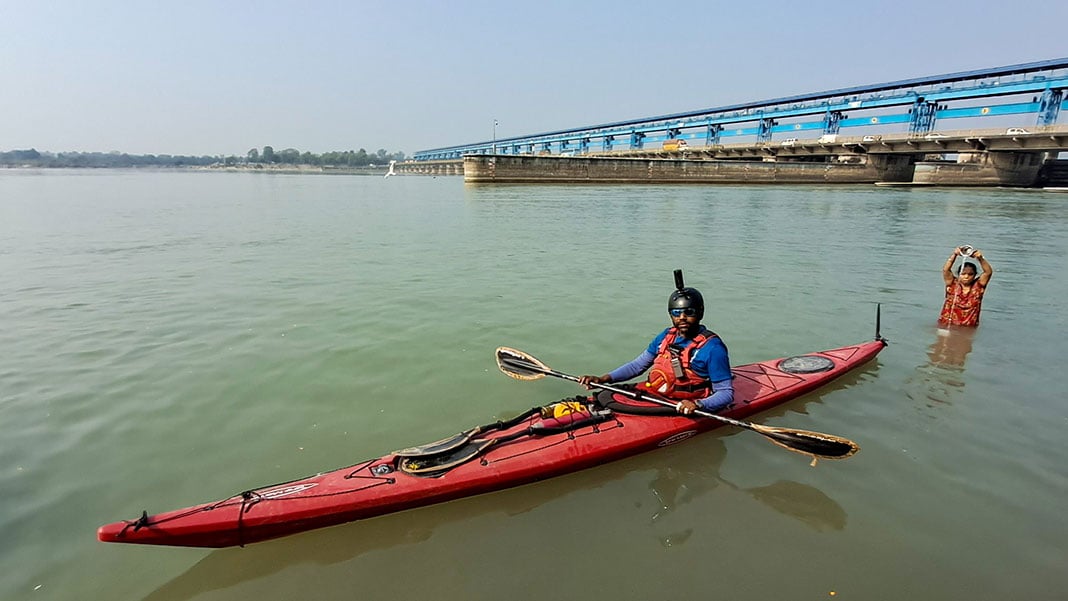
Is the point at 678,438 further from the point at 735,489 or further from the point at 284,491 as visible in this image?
the point at 284,491

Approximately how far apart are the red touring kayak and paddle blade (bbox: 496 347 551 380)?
101cm

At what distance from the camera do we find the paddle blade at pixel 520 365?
5.53 meters

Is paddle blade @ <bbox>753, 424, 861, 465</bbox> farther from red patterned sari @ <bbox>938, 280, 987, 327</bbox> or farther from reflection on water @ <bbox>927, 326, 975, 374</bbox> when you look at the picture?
red patterned sari @ <bbox>938, 280, 987, 327</bbox>

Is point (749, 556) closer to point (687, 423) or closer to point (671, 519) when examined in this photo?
point (671, 519)

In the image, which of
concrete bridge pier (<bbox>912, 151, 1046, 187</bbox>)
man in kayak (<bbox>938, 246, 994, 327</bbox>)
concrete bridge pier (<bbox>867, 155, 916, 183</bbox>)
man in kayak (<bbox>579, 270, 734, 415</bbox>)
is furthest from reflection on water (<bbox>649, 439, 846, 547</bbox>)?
concrete bridge pier (<bbox>867, 155, 916, 183</bbox>)

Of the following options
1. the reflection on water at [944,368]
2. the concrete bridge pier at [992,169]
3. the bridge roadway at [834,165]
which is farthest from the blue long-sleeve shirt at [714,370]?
the concrete bridge pier at [992,169]

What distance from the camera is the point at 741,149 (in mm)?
60938

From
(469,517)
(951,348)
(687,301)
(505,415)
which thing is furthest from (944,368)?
(469,517)

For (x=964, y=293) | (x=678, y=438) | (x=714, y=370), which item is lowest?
(x=678, y=438)

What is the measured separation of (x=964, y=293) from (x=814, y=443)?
5.84 m

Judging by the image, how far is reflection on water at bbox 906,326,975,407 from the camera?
574 cm

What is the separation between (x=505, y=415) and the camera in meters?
5.29

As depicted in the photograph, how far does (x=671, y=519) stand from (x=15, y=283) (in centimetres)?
1387

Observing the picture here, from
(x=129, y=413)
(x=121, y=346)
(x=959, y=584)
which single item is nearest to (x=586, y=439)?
(x=959, y=584)
